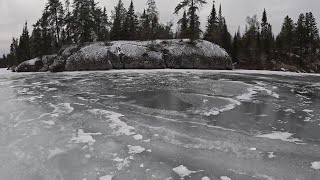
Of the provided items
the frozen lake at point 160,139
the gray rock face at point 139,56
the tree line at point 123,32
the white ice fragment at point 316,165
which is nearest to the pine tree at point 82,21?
the tree line at point 123,32

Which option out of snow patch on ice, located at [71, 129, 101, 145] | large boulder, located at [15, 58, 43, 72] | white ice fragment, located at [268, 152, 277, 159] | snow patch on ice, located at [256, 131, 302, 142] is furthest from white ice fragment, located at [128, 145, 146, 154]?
large boulder, located at [15, 58, 43, 72]

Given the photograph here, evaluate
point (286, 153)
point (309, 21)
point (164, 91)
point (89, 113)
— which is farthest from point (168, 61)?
point (309, 21)

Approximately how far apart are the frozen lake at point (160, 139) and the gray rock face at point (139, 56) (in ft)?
76.9

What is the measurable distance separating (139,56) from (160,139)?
29.1 meters

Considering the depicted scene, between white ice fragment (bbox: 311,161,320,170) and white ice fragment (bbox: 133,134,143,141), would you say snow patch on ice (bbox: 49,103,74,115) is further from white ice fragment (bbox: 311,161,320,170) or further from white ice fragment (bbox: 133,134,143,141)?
white ice fragment (bbox: 311,161,320,170)

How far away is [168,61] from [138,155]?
30.4m

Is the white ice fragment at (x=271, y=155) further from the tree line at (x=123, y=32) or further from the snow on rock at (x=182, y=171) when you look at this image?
the tree line at (x=123, y=32)

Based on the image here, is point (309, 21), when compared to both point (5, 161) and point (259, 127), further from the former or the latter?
point (5, 161)

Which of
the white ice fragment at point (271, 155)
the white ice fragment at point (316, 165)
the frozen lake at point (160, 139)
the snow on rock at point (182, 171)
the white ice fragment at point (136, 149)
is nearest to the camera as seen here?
the snow on rock at point (182, 171)

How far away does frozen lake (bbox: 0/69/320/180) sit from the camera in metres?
5.11

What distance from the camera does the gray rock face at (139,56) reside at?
34812mm

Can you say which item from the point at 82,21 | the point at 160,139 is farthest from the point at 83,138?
the point at 82,21

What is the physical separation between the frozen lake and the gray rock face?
23.4 metres

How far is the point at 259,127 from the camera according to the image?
7.86m
